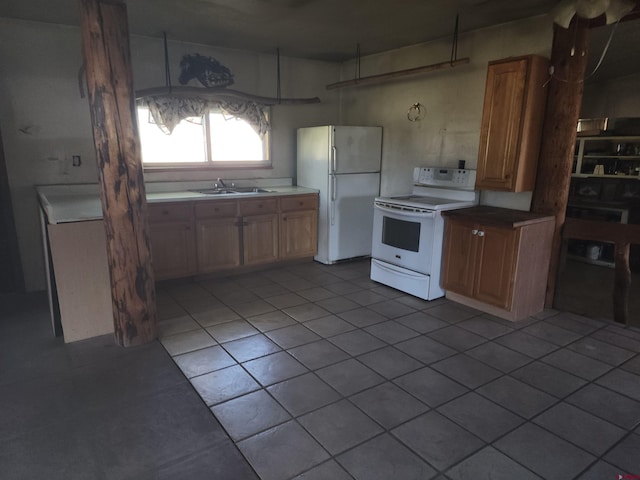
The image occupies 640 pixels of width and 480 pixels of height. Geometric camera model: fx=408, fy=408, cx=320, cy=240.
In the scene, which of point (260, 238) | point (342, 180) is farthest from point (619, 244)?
point (260, 238)

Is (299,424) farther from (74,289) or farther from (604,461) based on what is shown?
(74,289)

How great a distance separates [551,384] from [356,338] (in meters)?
1.23

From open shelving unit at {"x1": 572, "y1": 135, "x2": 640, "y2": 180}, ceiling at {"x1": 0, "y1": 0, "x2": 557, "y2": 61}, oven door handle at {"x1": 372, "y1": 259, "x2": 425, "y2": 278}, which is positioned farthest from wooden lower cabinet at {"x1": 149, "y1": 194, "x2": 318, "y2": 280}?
open shelving unit at {"x1": 572, "y1": 135, "x2": 640, "y2": 180}

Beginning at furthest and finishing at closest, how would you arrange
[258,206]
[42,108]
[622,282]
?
[258,206], [42,108], [622,282]

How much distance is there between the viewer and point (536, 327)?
3.15 meters

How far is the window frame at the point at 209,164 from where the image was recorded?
423 centimetres

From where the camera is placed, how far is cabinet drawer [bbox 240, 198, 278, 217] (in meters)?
4.18

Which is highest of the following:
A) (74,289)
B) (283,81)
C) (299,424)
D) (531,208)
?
(283,81)

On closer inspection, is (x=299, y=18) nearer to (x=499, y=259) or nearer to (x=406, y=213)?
(x=406, y=213)

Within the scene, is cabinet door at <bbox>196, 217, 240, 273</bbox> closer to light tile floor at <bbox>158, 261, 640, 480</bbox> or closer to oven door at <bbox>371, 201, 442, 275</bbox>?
light tile floor at <bbox>158, 261, 640, 480</bbox>

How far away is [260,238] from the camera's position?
4348 mm

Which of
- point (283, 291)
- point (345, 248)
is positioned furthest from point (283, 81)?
point (283, 291)

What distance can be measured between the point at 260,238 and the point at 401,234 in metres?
1.49

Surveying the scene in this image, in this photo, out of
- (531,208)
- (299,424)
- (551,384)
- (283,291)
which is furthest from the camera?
(283,291)
